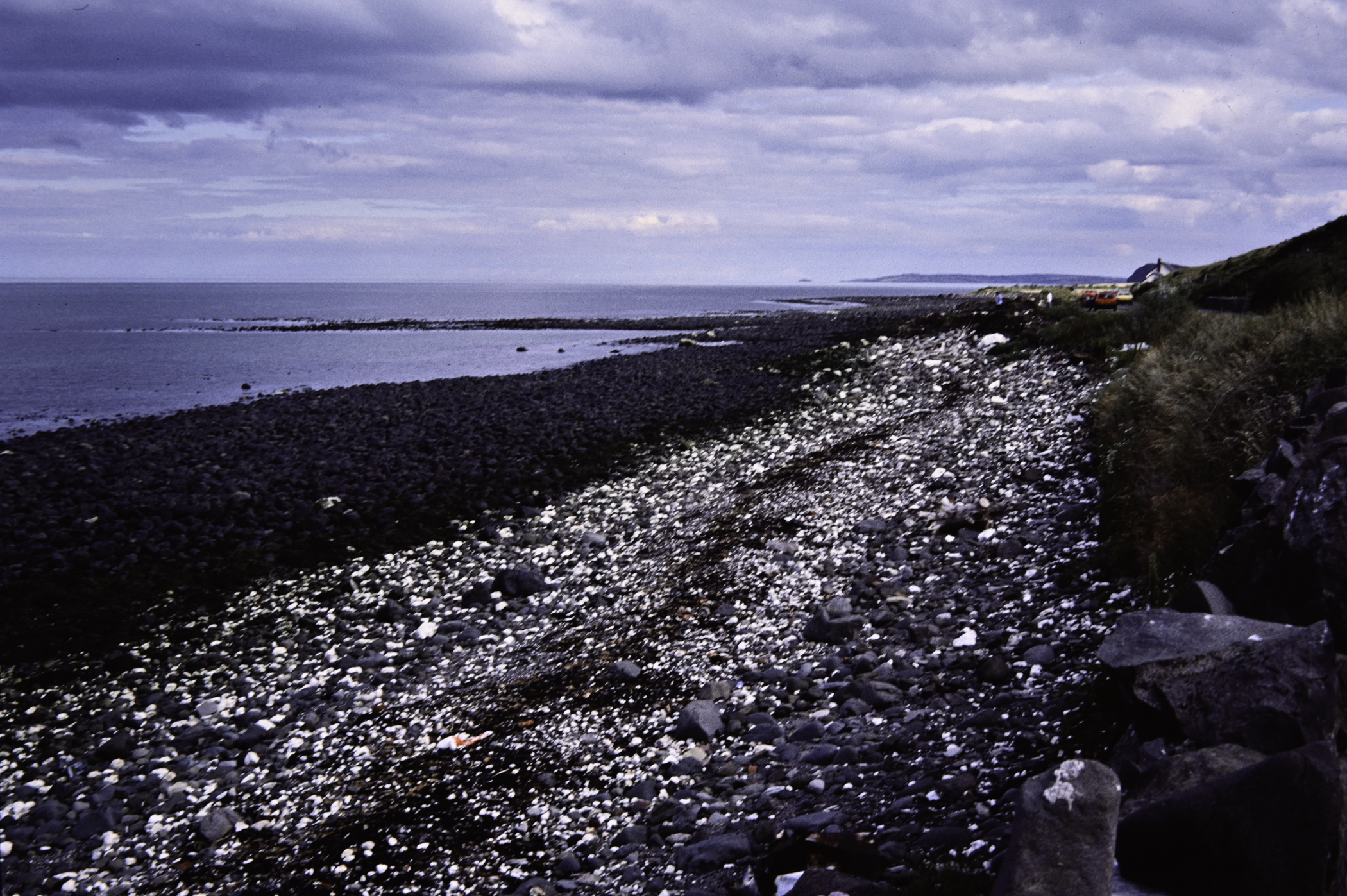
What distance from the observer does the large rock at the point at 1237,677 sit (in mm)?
5016

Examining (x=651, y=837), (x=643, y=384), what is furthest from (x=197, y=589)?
(x=643, y=384)

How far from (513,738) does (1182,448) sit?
9.29 metres

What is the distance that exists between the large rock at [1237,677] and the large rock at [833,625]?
4.56 m

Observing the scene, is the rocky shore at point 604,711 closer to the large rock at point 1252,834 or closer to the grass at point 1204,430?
the grass at point 1204,430

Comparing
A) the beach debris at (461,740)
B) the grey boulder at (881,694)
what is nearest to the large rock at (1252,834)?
the grey boulder at (881,694)

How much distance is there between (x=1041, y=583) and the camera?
1135 cm

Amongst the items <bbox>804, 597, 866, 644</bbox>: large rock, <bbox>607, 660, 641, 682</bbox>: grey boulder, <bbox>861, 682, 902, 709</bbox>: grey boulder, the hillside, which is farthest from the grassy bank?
the hillside

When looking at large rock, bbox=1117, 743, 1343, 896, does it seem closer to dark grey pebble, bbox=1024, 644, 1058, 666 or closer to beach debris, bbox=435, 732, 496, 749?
dark grey pebble, bbox=1024, 644, 1058, 666

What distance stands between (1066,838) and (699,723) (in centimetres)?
495

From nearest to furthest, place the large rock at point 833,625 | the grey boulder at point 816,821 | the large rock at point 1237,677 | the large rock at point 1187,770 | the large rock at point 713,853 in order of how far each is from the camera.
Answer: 1. the large rock at point 1187,770
2. the large rock at point 1237,677
3. the large rock at point 713,853
4. the grey boulder at point 816,821
5. the large rock at point 833,625

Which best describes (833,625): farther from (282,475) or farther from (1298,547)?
(282,475)

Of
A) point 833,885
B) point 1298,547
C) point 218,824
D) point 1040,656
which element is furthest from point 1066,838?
point 218,824

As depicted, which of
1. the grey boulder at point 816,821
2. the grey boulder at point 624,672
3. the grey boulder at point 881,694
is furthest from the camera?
the grey boulder at point 624,672

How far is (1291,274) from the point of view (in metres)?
26.8
